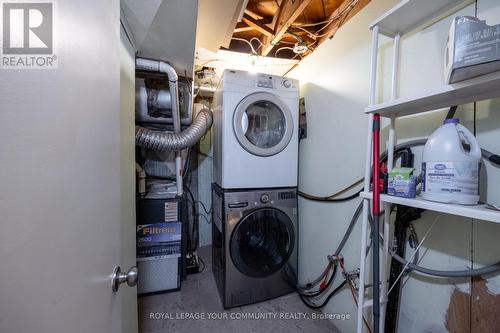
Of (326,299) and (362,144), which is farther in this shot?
(326,299)

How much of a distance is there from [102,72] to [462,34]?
0.96 metres

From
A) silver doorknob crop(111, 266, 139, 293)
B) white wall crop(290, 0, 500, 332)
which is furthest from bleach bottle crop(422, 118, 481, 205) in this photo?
silver doorknob crop(111, 266, 139, 293)

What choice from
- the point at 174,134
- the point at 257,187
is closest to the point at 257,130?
the point at 257,187

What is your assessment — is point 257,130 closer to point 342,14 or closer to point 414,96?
point 342,14

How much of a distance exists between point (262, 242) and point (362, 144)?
107cm

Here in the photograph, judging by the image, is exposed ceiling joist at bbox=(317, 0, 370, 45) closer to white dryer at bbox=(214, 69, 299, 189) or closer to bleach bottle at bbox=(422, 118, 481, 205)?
white dryer at bbox=(214, 69, 299, 189)

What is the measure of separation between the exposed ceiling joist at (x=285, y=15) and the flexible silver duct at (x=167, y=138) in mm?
955

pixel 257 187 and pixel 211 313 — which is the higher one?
pixel 257 187

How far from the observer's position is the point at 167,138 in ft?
6.03

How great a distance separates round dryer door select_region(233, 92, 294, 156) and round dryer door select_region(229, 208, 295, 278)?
526mm

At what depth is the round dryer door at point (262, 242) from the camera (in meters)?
1.58

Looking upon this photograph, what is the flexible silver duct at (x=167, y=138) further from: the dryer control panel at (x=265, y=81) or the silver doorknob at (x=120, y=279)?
the silver doorknob at (x=120, y=279)

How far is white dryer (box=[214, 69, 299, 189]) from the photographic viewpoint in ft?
5.17

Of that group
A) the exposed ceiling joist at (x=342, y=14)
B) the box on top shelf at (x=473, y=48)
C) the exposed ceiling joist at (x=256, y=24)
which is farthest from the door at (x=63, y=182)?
the exposed ceiling joist at (x=342, y=14)
